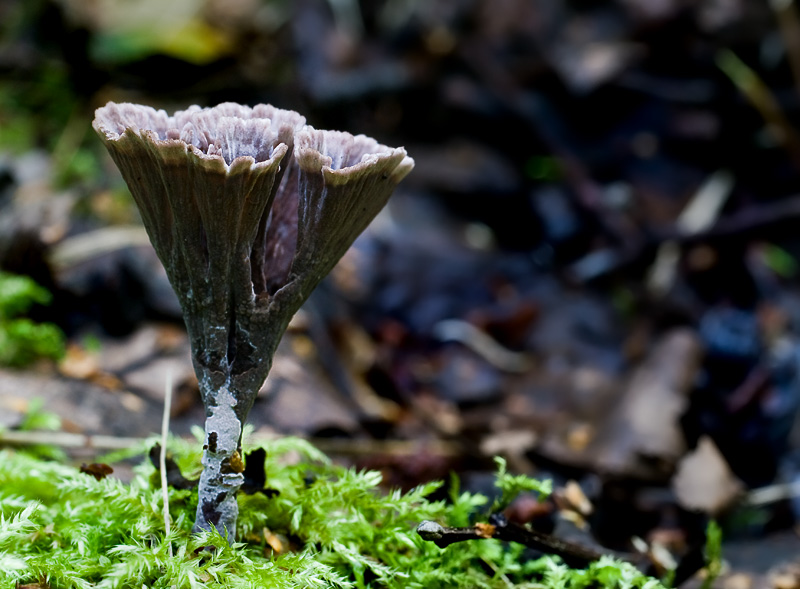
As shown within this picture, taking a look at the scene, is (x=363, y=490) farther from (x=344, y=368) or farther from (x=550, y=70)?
(x=550, y=70)

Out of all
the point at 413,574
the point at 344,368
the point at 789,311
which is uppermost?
the point at 789,311

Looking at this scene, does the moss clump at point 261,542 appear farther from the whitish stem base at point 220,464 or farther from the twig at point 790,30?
the twig at point 790,30

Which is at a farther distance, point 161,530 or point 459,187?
point 459,187

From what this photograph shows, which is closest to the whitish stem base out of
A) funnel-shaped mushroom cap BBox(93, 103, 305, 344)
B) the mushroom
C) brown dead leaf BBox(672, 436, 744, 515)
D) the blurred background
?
the mushroom

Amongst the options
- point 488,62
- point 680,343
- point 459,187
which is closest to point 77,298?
point 459,187

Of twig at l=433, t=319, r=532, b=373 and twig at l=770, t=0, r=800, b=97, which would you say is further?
twig at l=770, t=0, r=800, b=97

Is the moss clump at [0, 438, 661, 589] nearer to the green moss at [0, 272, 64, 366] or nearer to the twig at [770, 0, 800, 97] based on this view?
the green moss at [0, 272, 64, 366]
